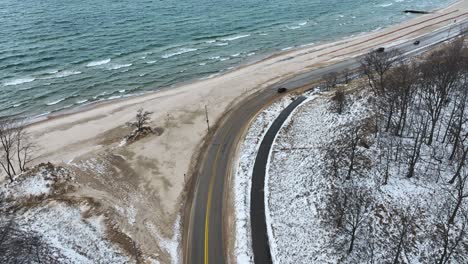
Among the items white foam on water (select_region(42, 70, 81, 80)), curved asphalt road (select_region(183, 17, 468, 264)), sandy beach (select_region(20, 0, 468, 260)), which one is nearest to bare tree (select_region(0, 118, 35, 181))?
sandy beach (select_region(20, 0, 468, 260))

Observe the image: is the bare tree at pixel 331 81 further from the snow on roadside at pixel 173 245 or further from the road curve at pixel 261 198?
the snow on roadside at pixel 173 245

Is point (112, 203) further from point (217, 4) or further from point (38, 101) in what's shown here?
point (217, 4)

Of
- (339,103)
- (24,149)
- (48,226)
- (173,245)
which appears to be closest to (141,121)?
(24,149)

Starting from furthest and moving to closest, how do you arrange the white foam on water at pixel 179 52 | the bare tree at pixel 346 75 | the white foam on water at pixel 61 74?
1. the white foam on water at pixel 179 52
2. the white foam on water at pixel 61 74
3. the bare tree at pixel 346 75

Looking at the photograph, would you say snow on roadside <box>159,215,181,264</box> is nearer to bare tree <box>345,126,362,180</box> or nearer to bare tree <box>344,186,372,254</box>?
bare tree <box>344,186,372,254</box>

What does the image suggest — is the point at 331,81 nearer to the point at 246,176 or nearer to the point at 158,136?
the point at 246,176

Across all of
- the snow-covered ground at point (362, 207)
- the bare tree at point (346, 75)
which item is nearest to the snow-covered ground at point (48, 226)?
the snow-covered ground at point (362, 207)
